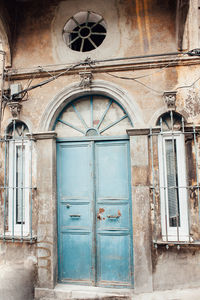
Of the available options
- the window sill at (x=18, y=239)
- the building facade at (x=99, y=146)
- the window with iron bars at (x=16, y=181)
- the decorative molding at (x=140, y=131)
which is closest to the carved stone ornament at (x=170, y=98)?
the building facade at (x=99, y=146)

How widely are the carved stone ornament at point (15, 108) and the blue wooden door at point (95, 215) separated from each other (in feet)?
4.26

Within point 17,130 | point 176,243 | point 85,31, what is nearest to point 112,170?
point 176,243

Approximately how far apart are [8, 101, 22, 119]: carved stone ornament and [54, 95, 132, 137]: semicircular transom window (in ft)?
2.60

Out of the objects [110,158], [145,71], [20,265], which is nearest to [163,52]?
[145,71]

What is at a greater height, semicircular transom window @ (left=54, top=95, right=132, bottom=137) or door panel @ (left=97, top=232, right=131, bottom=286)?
semicircular transom window @ (left=54, top=95, right=132, bottom=137)

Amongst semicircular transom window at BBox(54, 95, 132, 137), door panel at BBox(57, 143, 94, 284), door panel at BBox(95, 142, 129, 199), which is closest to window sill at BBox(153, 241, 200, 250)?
door panel at BBox(95, 142, 129, 199)

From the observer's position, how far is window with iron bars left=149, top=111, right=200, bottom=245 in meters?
4.29

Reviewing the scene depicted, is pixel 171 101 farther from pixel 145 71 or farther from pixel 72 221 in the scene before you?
pixel 72 221

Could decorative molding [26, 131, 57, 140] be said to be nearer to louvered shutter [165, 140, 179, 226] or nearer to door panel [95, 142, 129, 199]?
door panel [95, 142, 129, 199]

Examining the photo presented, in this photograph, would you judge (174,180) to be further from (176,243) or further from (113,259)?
(113,259)

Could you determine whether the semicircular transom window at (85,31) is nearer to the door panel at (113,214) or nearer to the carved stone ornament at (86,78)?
the carved stone ornament at (86,78)

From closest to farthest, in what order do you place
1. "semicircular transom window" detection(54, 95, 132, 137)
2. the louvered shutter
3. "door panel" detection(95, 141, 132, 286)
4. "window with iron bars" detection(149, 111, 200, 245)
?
1. "window with iron bars" detection(149, 111, 200, 245)
2. the louvered shutter
3. "door panel" detection(95, 141, 132, 286)
4. "semicircular transom window" detection(54, 95, 132, 137)

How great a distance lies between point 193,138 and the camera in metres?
4.42

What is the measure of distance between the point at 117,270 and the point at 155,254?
2.66ft
